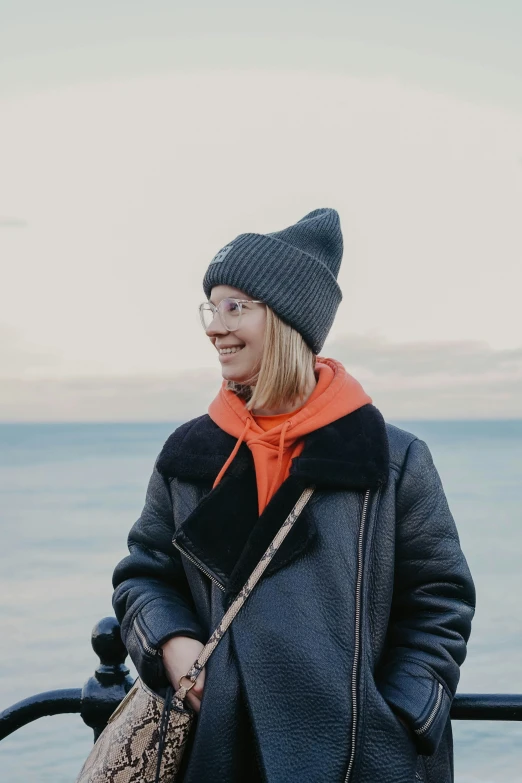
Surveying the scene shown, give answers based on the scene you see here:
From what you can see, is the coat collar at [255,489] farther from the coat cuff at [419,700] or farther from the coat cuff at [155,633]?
the coat cuff at [419,700]

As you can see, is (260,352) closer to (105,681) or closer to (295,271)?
(295,271)

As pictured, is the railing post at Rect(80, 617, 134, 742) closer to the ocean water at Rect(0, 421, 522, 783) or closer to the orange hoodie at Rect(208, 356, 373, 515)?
the orange hoodie at Rect(208, 356, 373, 515)

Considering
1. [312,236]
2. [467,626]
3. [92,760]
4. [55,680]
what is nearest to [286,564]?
[467,626]

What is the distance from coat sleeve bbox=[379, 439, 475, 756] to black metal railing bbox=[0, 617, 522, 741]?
0.07 metres

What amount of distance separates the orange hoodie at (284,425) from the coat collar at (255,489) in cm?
3

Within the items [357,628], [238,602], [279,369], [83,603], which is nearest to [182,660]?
[238,602]

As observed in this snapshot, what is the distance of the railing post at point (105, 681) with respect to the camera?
2594 millimetres

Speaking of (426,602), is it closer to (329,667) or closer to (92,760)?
(329,667)

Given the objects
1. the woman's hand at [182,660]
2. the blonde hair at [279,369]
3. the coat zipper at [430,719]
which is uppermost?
the blonde hair at [279,369]

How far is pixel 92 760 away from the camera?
237 centimetres

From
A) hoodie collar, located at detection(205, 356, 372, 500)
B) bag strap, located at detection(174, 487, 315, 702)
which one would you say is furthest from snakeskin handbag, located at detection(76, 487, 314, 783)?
hoodie collar, located at detection(205, 356, 372, 500)

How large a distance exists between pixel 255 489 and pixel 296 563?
0.84 ft

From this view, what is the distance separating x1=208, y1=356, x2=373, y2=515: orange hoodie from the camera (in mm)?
2568

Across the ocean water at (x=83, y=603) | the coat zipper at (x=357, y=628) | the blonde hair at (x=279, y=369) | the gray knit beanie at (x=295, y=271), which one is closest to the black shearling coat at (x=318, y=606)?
the coat zipper at (x=357, y=628)
